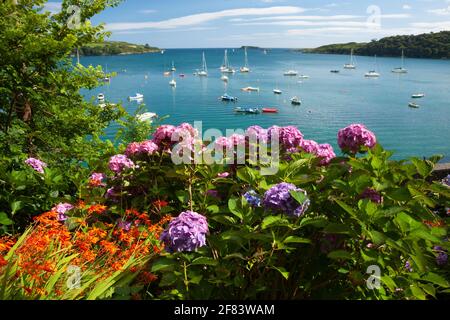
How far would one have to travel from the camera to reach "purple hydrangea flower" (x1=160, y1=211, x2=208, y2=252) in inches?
68.8

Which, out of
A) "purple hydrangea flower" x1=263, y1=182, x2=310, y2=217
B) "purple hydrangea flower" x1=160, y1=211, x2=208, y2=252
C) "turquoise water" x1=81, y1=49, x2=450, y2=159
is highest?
"purple hydrangea flower" x1=263, y1=182, x2=310, y2=217

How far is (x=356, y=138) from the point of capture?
2.56m

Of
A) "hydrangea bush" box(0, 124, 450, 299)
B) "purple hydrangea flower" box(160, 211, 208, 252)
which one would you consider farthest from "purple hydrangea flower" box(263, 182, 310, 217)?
"purple hydrangea flower" box(160, 211, 208, 252)

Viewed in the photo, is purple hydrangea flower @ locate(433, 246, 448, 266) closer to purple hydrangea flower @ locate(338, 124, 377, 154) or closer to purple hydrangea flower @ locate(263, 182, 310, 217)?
purple hydrangea flower @ locate(338, 124, 377, 154)

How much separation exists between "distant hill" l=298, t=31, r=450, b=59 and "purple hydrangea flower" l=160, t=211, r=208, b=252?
487 ft

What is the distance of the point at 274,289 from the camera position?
2.09 meters

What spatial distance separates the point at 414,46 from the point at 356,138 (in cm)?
16376

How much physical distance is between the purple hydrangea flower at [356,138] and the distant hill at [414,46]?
147 metres

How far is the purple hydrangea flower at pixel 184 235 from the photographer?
68.8 inches

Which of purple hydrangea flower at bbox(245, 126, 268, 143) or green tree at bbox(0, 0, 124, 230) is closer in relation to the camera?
purple hydrangea flower at bbox(245, 126, 268, 143)

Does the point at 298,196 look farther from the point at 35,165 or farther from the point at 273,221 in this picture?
the point at 35,165

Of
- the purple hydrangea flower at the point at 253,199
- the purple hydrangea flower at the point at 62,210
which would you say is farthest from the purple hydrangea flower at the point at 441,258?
the purple hydrangea flower at the point at 62,210

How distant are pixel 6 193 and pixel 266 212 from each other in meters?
1.97
